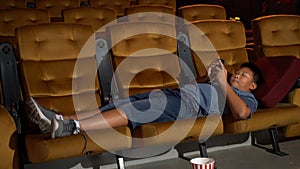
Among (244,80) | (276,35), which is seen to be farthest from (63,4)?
(244,80)

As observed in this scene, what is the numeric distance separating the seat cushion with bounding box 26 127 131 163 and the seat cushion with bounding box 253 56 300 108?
98 cm

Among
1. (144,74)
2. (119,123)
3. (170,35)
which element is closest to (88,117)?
(119,123)

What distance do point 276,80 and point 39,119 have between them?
58.6 inches

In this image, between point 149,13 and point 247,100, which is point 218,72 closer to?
point 247,100

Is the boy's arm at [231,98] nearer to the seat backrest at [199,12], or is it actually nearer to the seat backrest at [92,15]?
the seat backrest at [92,15]

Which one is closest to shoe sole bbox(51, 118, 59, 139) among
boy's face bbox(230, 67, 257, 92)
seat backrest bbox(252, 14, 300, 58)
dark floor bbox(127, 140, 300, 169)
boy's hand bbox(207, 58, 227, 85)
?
dark floor bbox(127, 140, 300, 169)

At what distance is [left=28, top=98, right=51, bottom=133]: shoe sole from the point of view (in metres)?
2.65

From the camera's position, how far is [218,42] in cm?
389

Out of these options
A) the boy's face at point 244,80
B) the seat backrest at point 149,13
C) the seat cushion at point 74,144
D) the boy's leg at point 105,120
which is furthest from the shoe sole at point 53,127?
the seat backrest at point 149,13

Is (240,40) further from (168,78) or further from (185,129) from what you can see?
(185,129)

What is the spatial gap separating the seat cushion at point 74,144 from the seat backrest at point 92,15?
2.06m

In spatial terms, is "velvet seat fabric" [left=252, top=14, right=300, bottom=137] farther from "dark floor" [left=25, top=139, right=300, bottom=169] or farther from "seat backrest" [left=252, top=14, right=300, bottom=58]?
"dark floor" [left=25, top=139, right=300, bottom=169]

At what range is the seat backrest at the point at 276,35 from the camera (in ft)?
13.5

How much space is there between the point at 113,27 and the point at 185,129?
1.03 m
